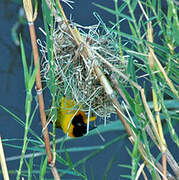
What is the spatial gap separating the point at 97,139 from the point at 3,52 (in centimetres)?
60

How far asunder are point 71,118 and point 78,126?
0.32 feet

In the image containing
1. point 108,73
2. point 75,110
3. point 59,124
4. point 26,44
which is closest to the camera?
point 108,73

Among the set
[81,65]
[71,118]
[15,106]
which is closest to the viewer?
[81,65]

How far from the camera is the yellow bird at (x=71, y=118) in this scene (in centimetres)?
103

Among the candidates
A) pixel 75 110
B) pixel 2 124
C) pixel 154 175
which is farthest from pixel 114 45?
pixel 2 124

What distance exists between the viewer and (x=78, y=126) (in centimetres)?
114

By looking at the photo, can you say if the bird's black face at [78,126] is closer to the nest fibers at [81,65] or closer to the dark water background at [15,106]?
the nest fibers at [81,65]

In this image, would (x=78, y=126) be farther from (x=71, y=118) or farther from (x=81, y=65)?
(x=81, y=65)

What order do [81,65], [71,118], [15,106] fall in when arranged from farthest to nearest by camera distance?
[15,106] → [71,118] → [81,65]

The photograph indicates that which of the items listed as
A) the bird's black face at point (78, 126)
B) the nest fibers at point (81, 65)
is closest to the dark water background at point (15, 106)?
the bird's black face at point (78, 126)

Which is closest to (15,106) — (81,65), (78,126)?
(78,126)

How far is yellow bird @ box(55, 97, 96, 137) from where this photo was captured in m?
1.03

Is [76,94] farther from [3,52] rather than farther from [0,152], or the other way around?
[3,52]

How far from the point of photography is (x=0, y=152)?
0.77 m
